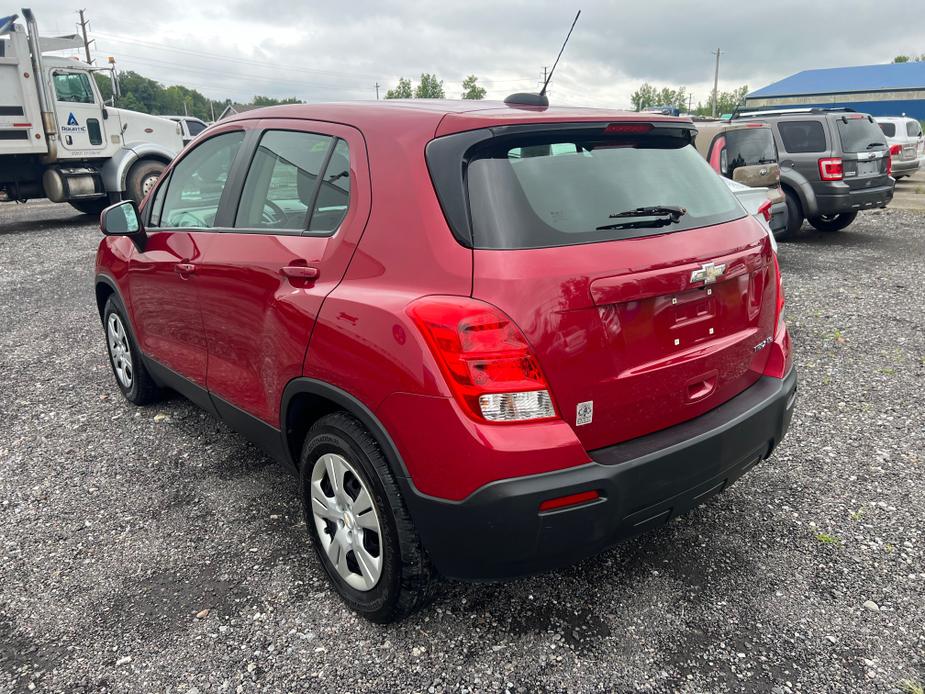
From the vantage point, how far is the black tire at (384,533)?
88.9 inches

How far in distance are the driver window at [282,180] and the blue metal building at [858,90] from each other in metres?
62.0

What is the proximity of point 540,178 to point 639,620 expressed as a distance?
1.63 meters

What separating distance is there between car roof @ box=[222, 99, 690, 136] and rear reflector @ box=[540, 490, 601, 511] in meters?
1.18

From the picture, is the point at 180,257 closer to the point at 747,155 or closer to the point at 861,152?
the point at 747,155

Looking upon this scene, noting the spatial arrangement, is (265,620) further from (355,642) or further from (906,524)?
(906,524)

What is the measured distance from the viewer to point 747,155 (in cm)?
923

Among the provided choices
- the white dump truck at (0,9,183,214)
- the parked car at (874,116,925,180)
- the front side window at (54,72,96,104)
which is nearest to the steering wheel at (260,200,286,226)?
the white dump truck at (0,9,183,214)

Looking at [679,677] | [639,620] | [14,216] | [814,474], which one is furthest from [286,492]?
[14,216]

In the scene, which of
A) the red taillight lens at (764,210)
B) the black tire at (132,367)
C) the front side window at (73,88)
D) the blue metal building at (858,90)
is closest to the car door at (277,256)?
the black tire at (132,367)

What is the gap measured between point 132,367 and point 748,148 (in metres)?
8.08

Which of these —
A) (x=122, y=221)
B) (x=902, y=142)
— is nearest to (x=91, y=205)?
(x=122, y=221)

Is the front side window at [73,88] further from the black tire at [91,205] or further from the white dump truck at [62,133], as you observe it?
the black tire at [91,205]

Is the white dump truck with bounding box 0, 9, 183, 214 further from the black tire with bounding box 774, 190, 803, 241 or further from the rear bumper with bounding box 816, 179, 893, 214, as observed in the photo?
the rear bumper with bounding box 816, 179, 893, 214

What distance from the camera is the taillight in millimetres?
2012
